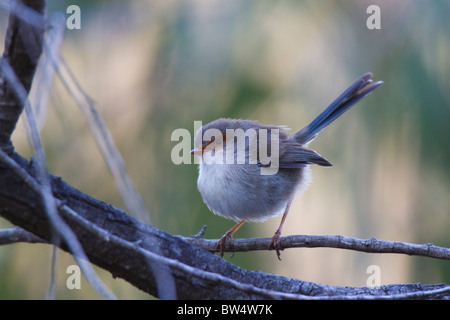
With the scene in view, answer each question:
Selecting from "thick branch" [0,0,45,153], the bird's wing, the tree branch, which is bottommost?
the tree branch

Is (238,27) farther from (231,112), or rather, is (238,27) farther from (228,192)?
(228,192)

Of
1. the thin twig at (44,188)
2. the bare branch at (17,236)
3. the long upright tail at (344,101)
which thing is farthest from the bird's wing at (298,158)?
the thin twig at (44,188)

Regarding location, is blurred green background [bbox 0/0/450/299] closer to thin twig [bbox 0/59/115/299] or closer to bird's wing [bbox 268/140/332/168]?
bird's wing [bbox 268/140/332/168]

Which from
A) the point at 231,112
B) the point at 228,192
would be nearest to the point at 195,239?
the point at 228,192

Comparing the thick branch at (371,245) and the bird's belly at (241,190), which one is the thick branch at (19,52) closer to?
the thick branch at (371,245)

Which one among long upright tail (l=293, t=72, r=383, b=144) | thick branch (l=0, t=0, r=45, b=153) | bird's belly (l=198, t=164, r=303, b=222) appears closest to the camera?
thick branch (l=0, t=0, r=45, b=153)

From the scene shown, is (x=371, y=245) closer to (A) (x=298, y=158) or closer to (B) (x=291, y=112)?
(A) (x=298, y=158)

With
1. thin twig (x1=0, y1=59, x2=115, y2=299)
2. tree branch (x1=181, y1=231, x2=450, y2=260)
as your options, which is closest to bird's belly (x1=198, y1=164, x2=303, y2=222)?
tree branch (x1=181, y1=231, x2=450, y2=260)
